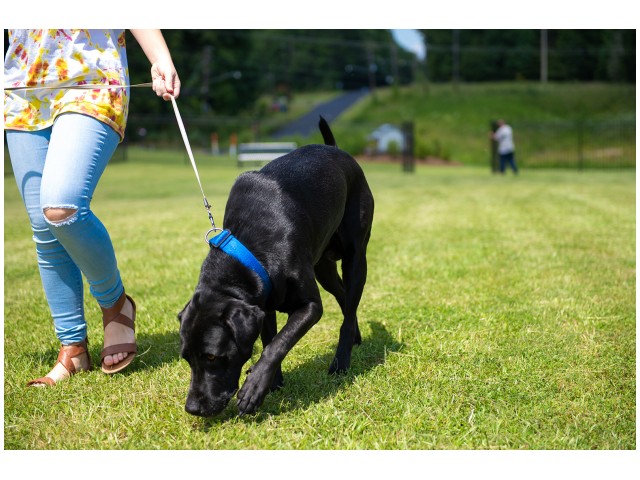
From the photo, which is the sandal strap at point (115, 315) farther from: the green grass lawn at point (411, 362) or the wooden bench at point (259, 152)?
the wooden bench at point (259, 152)

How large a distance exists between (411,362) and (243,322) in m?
1.17

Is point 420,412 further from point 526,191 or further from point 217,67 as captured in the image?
point 217,67

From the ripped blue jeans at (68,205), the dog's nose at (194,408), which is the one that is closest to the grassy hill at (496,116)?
the ripped blue jeans at (68,205)

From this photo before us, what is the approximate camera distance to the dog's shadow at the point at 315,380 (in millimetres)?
2811

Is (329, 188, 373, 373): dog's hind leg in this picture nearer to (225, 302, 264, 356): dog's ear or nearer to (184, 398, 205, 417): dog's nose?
(225, 302, 264, 356): dog's ear

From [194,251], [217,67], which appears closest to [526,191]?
[194,251]

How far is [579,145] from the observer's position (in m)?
27.2

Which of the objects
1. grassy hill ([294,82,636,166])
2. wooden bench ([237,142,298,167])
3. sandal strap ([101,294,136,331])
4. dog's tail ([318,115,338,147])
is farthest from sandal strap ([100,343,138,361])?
grassy hill ([294,82,636,166])

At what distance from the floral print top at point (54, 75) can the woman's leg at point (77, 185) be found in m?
0.10

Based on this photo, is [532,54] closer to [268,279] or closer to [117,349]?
[117,349]

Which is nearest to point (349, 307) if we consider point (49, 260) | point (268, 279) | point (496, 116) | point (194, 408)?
point (268, 279)

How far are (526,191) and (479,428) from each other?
12277 millimetres

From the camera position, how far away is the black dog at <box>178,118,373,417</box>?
259cm

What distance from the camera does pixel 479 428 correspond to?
2562mm
